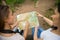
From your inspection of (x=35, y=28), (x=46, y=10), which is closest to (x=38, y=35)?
(x=35, y=28)

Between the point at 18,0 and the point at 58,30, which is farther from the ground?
the point at 18,0

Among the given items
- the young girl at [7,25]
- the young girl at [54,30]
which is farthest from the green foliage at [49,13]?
the young girl at [7,25]

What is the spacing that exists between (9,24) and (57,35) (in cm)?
27

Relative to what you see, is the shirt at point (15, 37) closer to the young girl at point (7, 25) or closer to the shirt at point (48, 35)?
the young girl at point (7, 25)

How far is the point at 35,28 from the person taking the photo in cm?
104

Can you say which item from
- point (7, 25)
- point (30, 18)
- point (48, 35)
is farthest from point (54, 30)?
point (7, 25)

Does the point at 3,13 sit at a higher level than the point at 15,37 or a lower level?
higher

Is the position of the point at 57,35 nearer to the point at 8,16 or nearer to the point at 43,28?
the point at 43,28

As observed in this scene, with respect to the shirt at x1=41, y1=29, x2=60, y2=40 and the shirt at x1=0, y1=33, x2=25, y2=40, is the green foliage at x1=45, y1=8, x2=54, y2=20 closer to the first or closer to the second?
the shirt at x1=41, y1=29, x2=60, y2=40

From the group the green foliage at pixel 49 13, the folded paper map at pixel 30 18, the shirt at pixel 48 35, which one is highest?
the green foliage at pixel 49 13

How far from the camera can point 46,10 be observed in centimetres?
102

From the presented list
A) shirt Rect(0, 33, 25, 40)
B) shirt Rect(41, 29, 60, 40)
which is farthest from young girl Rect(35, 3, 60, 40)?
shirt Rect(0, 33, 25, 40)

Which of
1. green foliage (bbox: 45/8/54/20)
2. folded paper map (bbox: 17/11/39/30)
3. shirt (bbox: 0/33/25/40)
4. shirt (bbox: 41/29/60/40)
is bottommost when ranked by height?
shirt (bbox: 0/33/25/40)

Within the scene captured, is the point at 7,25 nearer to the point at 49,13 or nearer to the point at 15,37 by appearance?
the point at 15,37
